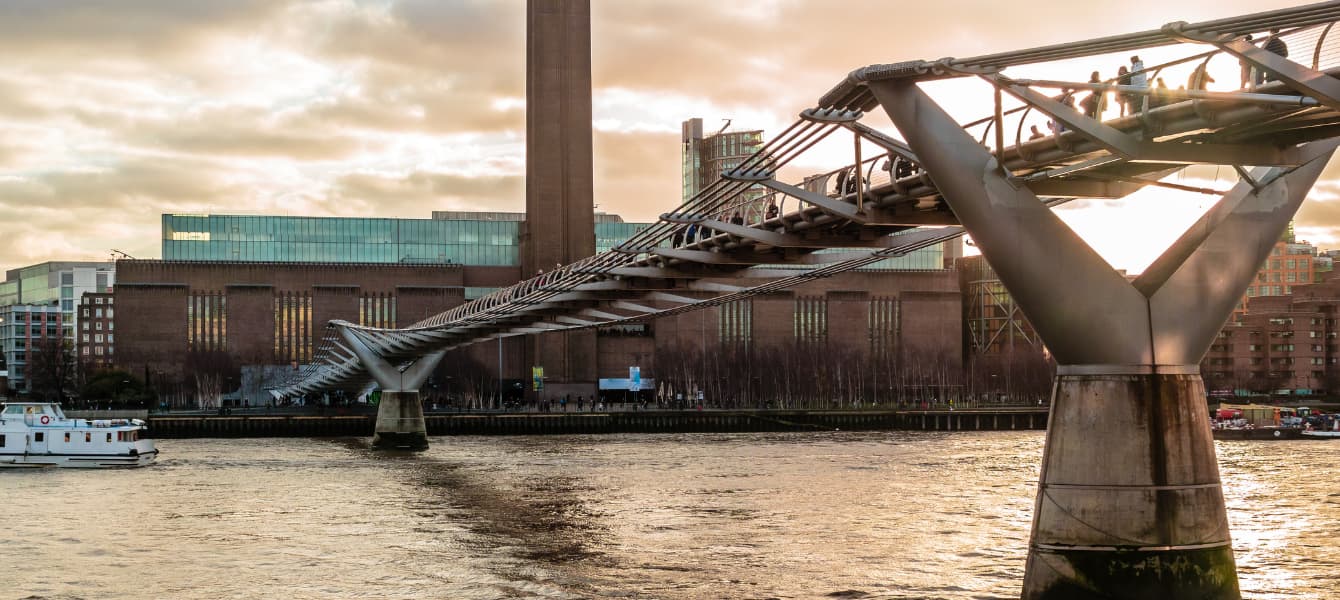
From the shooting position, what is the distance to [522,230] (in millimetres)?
129875

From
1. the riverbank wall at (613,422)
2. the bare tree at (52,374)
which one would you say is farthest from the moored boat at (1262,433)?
the bare tree at (52,374)

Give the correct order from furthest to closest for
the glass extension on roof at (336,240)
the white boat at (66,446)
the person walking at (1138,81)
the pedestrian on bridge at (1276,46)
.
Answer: the glass extension on roof at (336,240), the white boat at (66,446), the person walking at (1138,81), the pedestrian on bridge at (1276,46)

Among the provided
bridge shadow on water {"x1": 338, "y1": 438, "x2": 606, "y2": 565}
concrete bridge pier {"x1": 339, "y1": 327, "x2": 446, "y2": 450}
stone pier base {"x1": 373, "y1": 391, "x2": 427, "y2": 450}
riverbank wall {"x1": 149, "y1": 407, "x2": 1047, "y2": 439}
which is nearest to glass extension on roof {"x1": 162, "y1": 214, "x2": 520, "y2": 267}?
riverbank wall {"x1": 149, "y1": 407, "x2": 1047, "y2": 439}

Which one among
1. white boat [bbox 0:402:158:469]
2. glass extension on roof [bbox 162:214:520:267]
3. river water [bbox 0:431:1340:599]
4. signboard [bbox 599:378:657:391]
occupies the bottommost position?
river water [bbox 0:431:1340:599]

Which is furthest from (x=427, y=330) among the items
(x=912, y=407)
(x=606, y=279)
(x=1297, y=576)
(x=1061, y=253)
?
(x=912, y=407)

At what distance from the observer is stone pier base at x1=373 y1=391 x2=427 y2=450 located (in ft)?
237

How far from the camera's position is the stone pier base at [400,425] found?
72.2 metres

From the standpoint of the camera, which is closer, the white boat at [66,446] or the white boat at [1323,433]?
the white boat at [66,446]

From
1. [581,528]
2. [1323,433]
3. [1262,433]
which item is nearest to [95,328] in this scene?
[1262,433]

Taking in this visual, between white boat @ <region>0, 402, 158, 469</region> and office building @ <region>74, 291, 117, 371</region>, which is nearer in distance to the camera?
white boat @ <region>0, 402, 158, 469</region>

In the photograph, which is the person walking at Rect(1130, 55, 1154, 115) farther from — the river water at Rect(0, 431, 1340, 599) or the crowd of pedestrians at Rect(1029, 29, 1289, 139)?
the river water at Rect(0, 431, 1340, 599)

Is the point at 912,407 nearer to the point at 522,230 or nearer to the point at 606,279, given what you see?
the point at 522,230

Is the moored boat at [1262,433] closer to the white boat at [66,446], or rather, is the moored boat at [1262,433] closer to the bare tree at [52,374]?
→ the white boat at [66,446]

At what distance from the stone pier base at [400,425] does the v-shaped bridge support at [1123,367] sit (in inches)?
2156
